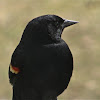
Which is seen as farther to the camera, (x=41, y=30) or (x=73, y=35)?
(x=73, y=35)

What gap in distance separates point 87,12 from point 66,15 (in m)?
0.57

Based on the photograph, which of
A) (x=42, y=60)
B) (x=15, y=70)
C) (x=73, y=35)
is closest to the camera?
(x=42, y=60)

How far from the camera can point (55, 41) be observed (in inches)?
156

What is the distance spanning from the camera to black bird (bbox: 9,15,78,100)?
3887 millimetres

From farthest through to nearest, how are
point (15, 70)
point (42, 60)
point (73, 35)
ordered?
point (73, 35) → point (15, 70) → point (42, 60)

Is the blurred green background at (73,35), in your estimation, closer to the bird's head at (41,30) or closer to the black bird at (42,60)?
the black bird at (42,60)

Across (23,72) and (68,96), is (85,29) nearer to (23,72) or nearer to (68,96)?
(68,96)

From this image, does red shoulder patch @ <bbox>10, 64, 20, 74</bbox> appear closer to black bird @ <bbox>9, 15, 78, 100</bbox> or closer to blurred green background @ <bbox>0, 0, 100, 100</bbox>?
black bird @ <bbox>9, 15, 78, 100</bbox>

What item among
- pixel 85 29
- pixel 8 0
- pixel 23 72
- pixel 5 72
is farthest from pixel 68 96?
→ pixel 8 0

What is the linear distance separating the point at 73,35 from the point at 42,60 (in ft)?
17.4

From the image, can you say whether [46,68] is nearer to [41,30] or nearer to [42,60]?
[42,60]

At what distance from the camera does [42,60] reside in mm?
3875

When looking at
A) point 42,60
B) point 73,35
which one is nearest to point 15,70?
point 42,60

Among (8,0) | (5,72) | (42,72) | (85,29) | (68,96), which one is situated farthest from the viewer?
(8,0)
